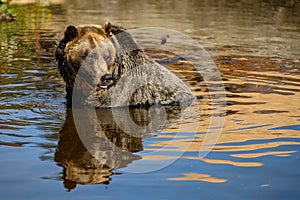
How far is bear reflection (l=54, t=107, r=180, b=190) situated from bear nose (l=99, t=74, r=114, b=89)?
0.35 meters

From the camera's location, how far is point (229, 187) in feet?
15.6

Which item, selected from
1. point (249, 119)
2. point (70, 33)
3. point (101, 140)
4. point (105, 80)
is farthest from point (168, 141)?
point (70, 33)

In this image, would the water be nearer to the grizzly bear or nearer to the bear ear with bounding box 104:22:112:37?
the grizzly bear

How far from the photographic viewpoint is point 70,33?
7840 mm

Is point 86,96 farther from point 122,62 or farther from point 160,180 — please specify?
point 160,180

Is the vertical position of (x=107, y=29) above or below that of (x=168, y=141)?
above

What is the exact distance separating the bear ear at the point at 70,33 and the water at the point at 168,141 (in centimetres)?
75

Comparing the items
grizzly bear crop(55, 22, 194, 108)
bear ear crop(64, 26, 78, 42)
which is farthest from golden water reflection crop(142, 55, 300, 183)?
bear ear crop(64, 26, 78, 42)

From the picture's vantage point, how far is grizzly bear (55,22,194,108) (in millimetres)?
7766

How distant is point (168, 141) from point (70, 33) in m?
2.46

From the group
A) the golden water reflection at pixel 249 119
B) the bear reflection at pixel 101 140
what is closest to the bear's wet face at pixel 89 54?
the bear reflection at pixel 101 140

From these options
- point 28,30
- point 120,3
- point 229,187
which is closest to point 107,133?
point 229,187

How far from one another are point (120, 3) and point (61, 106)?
83.2 feet

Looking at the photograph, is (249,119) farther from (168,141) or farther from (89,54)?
(89,54)
